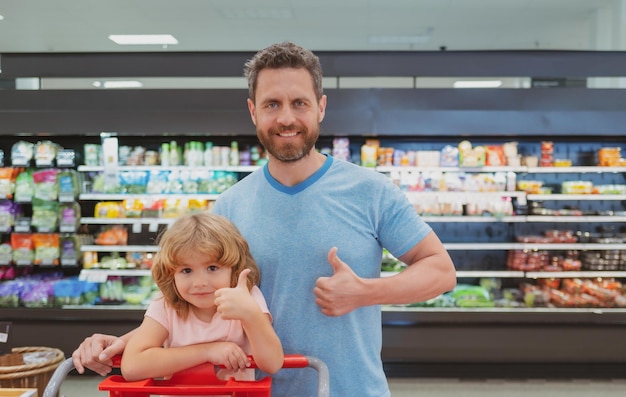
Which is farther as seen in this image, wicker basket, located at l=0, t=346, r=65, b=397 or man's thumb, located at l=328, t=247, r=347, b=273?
wicker basket, located at l=0, t=346, r=65, b=397

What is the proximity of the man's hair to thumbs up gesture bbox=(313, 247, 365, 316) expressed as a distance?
19.2 inches

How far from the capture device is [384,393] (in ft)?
5.32

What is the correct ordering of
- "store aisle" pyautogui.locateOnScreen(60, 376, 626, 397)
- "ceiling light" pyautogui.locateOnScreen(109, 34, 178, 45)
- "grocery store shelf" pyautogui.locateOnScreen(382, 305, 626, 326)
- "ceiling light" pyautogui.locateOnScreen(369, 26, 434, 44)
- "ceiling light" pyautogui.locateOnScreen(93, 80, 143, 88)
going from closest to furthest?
"store aisle" pyautogui.locateOnScreen(60, 376, 626, 397)
"grocery store shelf" pyautogui.locateOnScreen(382, 305, 626, 326)
"ceiling light" pyautogui.locateOnScreen(369, 26, 434, 44)
"ceiling light" pyautogui.locateOnScreen(109, 34, 178, 45)
"ceiling light" pyautogui.locateOnScreen(93, 80, 143, 88)

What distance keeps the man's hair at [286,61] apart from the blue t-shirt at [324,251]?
0.90ft

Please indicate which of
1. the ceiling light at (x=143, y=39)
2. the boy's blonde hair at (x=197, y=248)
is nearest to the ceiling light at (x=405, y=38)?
the ceiling light at (x=143, y=39)

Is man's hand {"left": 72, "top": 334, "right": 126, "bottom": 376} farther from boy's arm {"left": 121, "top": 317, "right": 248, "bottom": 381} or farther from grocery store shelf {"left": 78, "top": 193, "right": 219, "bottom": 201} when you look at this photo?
grocery store shelf {"left": 78, "top": 193, "right": 219, "bottom": 201}

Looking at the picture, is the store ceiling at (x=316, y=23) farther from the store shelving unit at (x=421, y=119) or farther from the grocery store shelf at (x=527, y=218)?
the grocery store shelf at (x=527, y=218)

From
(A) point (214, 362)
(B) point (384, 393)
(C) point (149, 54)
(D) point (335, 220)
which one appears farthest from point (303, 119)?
(C) point (149, 54)

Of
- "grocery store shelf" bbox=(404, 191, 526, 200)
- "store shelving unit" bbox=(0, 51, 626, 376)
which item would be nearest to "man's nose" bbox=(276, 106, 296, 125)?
"store shelving unit" bbox=(0, 51, 626, 376)

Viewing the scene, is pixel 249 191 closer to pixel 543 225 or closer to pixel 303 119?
pixel 303 119

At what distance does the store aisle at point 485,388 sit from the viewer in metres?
4.34

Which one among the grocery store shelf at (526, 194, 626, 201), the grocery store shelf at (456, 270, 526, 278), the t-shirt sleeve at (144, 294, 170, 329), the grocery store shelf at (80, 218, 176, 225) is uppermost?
the grocery store shelf at (526, 194, 626, 201)

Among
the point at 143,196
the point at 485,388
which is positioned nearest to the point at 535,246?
the point at 485,388

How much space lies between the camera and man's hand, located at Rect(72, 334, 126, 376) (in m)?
1.37
